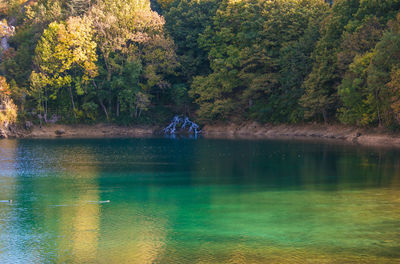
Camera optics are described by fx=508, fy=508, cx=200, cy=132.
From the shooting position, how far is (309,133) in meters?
59.2

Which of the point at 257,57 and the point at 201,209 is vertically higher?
the point at 257,57

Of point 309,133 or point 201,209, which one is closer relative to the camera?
point 201,209

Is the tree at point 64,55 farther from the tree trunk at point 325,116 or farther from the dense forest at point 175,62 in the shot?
the tree trunk at point 325,116

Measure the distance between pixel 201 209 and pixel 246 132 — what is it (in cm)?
4501

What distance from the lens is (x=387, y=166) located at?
32.9 m

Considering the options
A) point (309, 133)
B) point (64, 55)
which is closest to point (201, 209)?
point (309, 133)

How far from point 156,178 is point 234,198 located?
723 centimetres

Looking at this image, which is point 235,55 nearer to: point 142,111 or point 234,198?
point 142,111

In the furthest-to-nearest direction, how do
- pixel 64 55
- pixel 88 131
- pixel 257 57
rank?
pixel 88 131 → pixel 64 55 → pixel 257 57

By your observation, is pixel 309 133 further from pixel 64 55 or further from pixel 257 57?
pixel 64 55

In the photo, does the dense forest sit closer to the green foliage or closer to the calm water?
the green foliage

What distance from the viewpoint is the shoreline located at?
51.0 meters

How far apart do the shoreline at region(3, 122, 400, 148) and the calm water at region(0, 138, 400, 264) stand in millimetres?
13556

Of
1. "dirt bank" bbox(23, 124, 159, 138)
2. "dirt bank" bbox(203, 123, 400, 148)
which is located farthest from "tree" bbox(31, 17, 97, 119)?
"dirt bank" bbox(203, 123, 400, 148)
